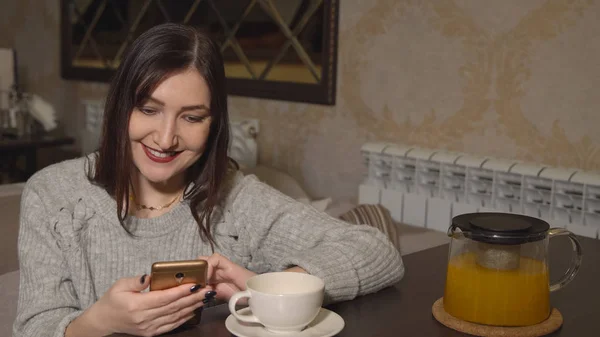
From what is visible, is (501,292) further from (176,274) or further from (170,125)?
(170,125)

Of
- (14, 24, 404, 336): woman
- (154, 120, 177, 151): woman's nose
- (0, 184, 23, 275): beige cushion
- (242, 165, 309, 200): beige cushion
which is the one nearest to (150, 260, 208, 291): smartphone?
(14, 24, 404, 336): woman

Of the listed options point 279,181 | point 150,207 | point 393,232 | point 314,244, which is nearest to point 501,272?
point 314,244

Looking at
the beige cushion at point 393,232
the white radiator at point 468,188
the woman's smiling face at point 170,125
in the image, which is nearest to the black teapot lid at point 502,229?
the woman's smiling face at point 170,125

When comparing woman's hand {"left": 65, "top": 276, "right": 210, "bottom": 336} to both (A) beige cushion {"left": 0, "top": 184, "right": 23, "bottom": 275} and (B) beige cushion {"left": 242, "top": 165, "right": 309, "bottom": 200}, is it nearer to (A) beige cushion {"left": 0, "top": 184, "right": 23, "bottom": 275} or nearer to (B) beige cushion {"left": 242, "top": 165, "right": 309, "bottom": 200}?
(A) beige cushion {"left": 0, "top": 184, "right": 23, "bottom": 275}

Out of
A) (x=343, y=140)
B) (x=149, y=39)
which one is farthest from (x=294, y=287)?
(x=343, y=140)

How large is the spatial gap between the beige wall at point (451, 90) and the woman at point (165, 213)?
1.02 metres

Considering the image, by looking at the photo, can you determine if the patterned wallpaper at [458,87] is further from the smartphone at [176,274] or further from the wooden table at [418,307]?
the smartphone at [176,274]

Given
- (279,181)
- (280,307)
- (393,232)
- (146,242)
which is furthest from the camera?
(279,181)

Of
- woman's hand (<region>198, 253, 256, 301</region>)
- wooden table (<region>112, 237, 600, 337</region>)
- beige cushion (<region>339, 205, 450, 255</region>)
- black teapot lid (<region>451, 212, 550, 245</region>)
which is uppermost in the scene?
black teapot lid (<region>451, 212, 550, 245</region>)

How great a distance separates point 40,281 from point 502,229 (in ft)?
2.24

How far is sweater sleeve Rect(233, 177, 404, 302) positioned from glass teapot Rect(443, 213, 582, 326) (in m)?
0.16

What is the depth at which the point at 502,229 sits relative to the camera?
3.02 ft

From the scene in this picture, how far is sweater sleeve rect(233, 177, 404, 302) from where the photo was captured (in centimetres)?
107

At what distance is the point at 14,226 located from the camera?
1630 millimetres
